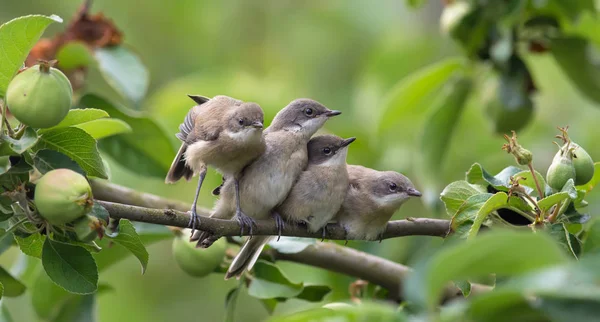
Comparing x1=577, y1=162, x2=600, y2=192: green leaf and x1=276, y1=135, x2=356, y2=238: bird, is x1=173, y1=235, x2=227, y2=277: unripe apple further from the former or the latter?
x1=577, y1=162, x2=600, y2=192: green leaf

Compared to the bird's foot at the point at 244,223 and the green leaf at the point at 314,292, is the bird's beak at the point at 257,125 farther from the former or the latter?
the green leaf at the point at 314,292

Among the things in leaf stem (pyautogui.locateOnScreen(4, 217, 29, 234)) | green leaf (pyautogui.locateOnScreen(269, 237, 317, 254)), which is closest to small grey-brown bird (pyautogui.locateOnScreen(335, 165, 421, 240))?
green leaf (pyautogui.locateOnScreen(269, 237, 317, 254))

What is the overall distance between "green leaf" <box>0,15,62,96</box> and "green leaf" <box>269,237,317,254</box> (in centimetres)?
140

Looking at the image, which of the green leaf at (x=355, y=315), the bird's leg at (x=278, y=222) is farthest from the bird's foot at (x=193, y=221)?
the green leaf at (x=355, y=315)

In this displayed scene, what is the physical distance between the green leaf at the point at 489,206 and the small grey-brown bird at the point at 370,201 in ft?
2.70

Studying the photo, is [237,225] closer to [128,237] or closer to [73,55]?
[128,237]

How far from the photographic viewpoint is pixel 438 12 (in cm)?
738

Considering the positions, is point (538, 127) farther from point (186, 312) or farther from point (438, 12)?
point (186, 312)

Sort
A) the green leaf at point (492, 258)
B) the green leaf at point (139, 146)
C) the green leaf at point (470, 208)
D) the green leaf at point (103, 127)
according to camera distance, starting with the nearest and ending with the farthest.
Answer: the green leaf at point (492, 258)
the green leaf at point (470, 208)
the green leaf at point (103, 127)
the green leaf at point (139, 146)

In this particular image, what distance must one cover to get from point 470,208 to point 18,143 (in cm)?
143

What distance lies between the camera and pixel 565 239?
2.56 m

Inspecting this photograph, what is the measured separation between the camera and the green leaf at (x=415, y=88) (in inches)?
185

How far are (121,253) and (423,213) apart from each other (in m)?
2.48

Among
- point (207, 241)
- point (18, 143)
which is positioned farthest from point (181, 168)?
point (18, 143)
